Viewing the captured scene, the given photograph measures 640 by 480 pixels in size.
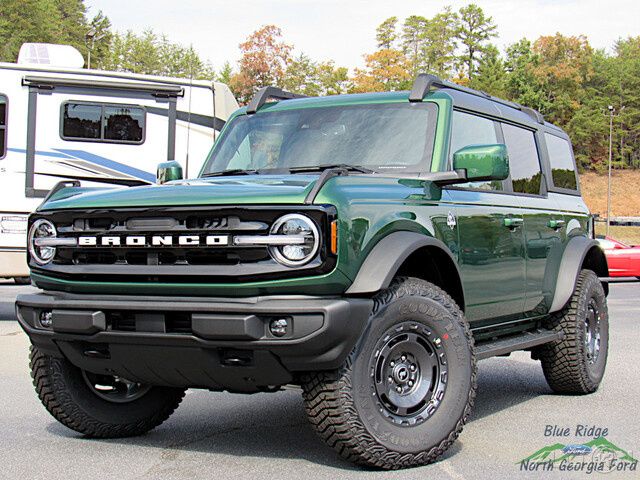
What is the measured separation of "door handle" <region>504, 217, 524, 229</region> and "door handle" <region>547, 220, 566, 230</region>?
64cm

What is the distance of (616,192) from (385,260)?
92.4 meters

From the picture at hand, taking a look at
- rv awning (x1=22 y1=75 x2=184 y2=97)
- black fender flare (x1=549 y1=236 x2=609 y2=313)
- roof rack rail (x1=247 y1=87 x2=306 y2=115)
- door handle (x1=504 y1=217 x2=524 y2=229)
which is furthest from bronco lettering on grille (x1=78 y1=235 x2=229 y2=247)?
rv awning (x1=22 y1=75 x2=184 y2=97)

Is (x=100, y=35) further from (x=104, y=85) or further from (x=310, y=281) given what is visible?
(x=310, y=281)

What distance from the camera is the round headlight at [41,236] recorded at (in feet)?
17.7

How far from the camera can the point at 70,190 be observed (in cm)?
574

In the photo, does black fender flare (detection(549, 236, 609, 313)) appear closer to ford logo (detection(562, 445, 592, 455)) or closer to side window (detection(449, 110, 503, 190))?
side window (detection(449, 110, 503, 190))

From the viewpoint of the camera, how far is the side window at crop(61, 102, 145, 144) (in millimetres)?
14047

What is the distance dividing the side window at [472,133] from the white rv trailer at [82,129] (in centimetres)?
698

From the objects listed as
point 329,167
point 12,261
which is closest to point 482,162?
point 329,167

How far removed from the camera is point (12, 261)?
13.2 meters

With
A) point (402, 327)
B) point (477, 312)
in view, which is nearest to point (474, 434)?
point (477, 312)

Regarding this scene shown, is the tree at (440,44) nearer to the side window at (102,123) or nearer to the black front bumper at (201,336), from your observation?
the side window at (102,123)

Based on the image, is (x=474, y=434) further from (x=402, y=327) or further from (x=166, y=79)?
(x=166, y=79)

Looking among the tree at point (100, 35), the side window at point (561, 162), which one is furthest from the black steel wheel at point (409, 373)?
the tree at point (100, 35)
